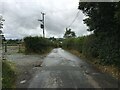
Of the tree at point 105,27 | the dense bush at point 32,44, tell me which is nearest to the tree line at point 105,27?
the tree at point 105,27

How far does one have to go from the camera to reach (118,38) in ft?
57.1

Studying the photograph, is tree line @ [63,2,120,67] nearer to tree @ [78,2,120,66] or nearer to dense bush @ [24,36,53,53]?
tree @ [78,2,120,66]

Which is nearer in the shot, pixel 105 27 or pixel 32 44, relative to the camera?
pixel 105 27

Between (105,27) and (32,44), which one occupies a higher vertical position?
(105,27)

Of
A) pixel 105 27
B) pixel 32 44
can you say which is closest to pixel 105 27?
pixel 105 27

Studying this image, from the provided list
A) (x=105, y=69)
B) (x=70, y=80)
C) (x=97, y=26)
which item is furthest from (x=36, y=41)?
(x=70, y=80)

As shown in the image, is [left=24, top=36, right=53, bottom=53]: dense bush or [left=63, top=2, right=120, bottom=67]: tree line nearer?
[left=63, top=2, right=120, bottom=67]: tree line

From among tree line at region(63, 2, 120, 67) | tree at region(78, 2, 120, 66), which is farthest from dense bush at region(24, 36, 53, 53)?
tree at region(78, 2, 120, 66)

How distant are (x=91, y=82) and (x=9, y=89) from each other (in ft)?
12.8

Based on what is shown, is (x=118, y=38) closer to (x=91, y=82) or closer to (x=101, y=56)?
(x=101, y=56)

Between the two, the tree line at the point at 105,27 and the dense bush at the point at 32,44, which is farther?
the dense bush at the point at 32,44

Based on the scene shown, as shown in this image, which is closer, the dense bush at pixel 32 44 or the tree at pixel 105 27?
the tree at pixel 105 27

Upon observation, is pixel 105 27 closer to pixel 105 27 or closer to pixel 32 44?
pixel 105 27

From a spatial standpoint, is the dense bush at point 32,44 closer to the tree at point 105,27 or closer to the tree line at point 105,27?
the tree line at point 105,27
